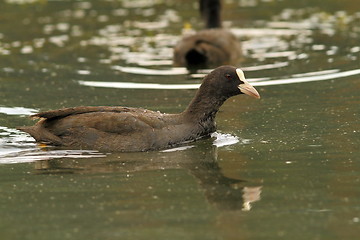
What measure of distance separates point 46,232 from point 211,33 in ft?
34.6

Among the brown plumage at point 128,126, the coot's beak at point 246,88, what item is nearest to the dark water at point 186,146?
the brown plumage at point 128,126

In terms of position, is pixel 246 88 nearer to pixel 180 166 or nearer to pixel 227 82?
pixel 227 82

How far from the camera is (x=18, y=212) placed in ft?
25.3

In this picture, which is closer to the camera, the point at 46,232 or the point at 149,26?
the point at 46,232

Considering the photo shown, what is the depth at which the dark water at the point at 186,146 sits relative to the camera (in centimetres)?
727

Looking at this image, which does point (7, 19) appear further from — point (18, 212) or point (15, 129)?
point (18, 212)

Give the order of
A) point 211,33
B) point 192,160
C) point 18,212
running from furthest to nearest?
point 211,33 < point 192,160 < point 18,212

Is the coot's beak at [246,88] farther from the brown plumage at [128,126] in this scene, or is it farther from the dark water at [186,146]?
the dark water at [186,146]

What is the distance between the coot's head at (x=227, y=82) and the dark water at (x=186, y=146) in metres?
0.55

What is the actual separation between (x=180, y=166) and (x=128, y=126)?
1.04 m

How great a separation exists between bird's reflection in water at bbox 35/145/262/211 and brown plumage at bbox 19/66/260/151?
20cm

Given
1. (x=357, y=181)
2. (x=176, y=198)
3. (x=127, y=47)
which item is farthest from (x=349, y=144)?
(x=127, y=47)

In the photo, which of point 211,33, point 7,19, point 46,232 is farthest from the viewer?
point 7,19

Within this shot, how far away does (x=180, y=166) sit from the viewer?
9414mm
